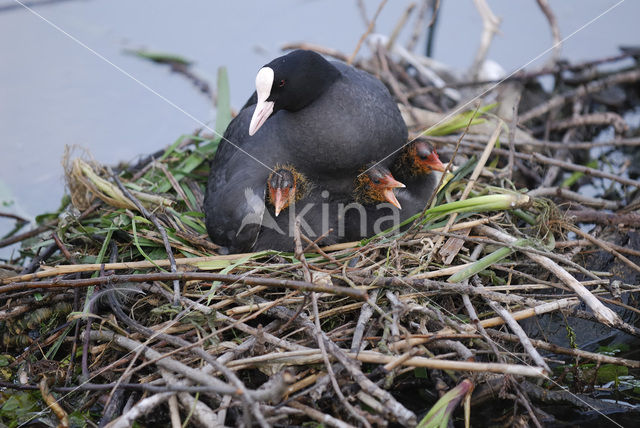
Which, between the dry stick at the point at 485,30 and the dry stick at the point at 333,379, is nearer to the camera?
Answer: the dry stick at the point at 333,379

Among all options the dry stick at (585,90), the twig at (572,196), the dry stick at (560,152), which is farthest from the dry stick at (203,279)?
the dry stick at (585,90)

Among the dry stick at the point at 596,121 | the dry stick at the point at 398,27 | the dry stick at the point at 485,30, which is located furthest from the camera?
the dry stick at the point at 398,27

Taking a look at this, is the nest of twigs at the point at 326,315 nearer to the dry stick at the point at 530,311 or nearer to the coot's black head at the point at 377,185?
the dry stick at the point at 530,311

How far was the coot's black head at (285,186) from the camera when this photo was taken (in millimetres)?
3158

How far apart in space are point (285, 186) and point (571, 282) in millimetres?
1350

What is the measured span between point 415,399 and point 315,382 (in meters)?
0.50

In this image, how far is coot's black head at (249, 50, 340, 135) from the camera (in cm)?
312

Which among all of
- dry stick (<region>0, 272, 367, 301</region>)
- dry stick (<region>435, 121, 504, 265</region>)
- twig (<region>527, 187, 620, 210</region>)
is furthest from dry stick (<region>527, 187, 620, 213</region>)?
dry stick (<region>0, 272, 367, 301</region>)

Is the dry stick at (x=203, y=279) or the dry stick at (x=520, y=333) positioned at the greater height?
the dry stick at (x=203, y=279)

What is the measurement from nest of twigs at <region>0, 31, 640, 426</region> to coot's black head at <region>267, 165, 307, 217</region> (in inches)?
9.4

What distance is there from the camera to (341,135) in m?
3.20

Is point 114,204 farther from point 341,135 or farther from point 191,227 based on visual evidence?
point 341,135

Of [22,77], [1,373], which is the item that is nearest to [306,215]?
[1,373]

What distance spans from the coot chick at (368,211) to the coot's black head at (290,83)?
1.59ft
